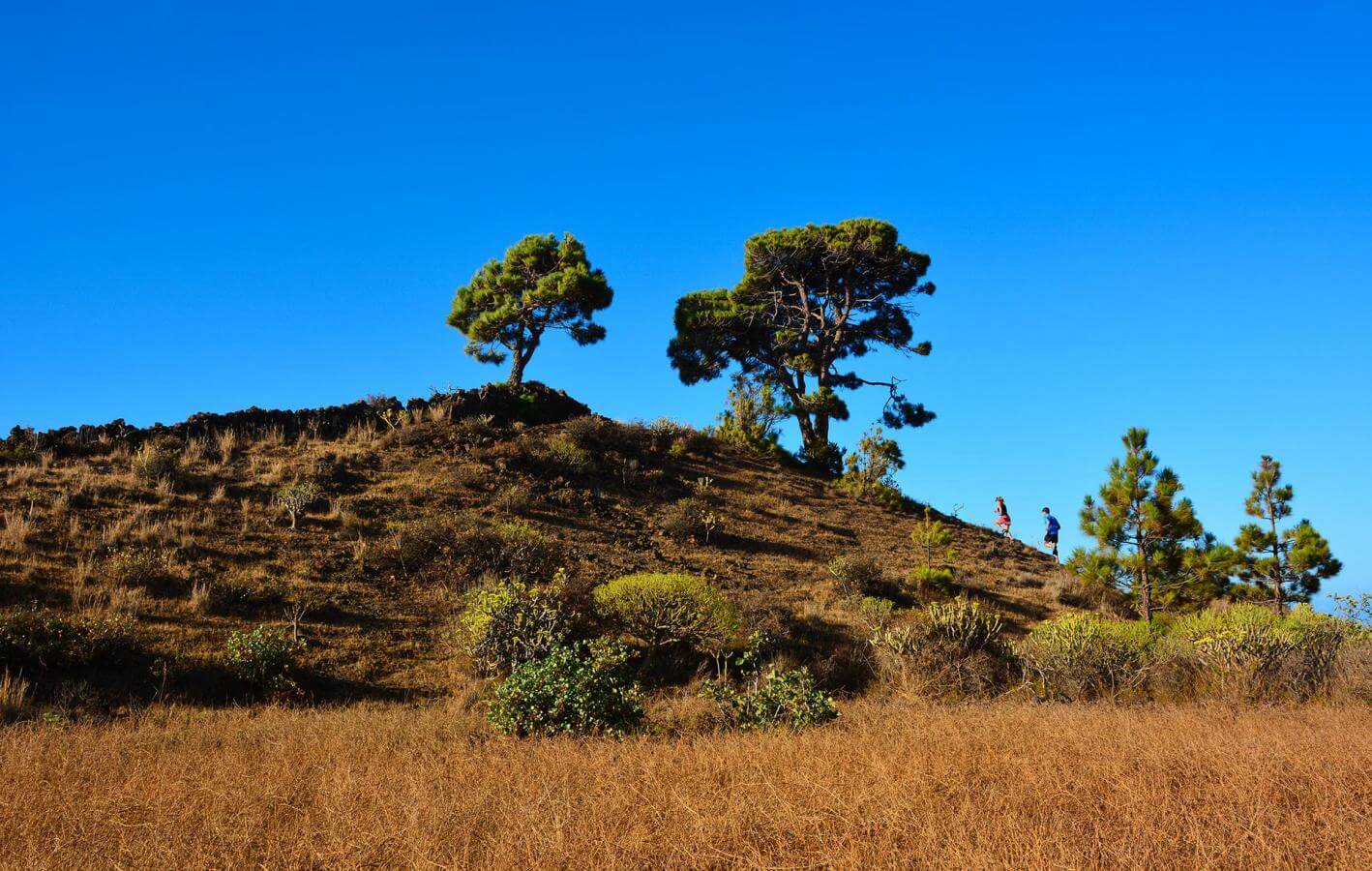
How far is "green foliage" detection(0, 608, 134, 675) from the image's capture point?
10.6 m

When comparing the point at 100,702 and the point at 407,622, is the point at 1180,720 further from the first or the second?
the point at 100,702

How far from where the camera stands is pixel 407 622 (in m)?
14.0

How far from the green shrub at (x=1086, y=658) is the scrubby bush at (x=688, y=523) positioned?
31.2 ft

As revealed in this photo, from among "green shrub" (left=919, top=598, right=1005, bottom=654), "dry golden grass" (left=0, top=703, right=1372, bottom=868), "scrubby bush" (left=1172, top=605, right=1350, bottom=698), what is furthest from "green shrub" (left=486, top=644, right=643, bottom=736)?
"scrubby bush" (left=1172, top=605, right=1350, bottom=698)

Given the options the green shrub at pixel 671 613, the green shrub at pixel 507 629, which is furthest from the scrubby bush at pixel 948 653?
the green shrub at pixel 507 629

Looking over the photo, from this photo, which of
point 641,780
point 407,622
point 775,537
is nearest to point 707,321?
point 775,537

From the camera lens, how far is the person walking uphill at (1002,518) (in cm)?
2839

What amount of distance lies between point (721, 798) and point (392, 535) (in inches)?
527

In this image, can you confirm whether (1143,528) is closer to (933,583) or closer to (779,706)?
(933,583)

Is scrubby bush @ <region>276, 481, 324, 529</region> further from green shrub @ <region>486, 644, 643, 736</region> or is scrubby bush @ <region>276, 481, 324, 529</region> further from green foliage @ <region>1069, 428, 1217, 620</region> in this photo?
green foliage @ <region>1069, 428, 1217, 620</region>

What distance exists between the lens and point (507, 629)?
12648 mm

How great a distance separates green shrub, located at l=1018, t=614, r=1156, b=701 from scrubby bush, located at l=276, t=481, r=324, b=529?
49.2 ft

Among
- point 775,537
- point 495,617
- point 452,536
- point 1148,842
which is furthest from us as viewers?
point 775,537

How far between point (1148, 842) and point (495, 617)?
32.6 feet
